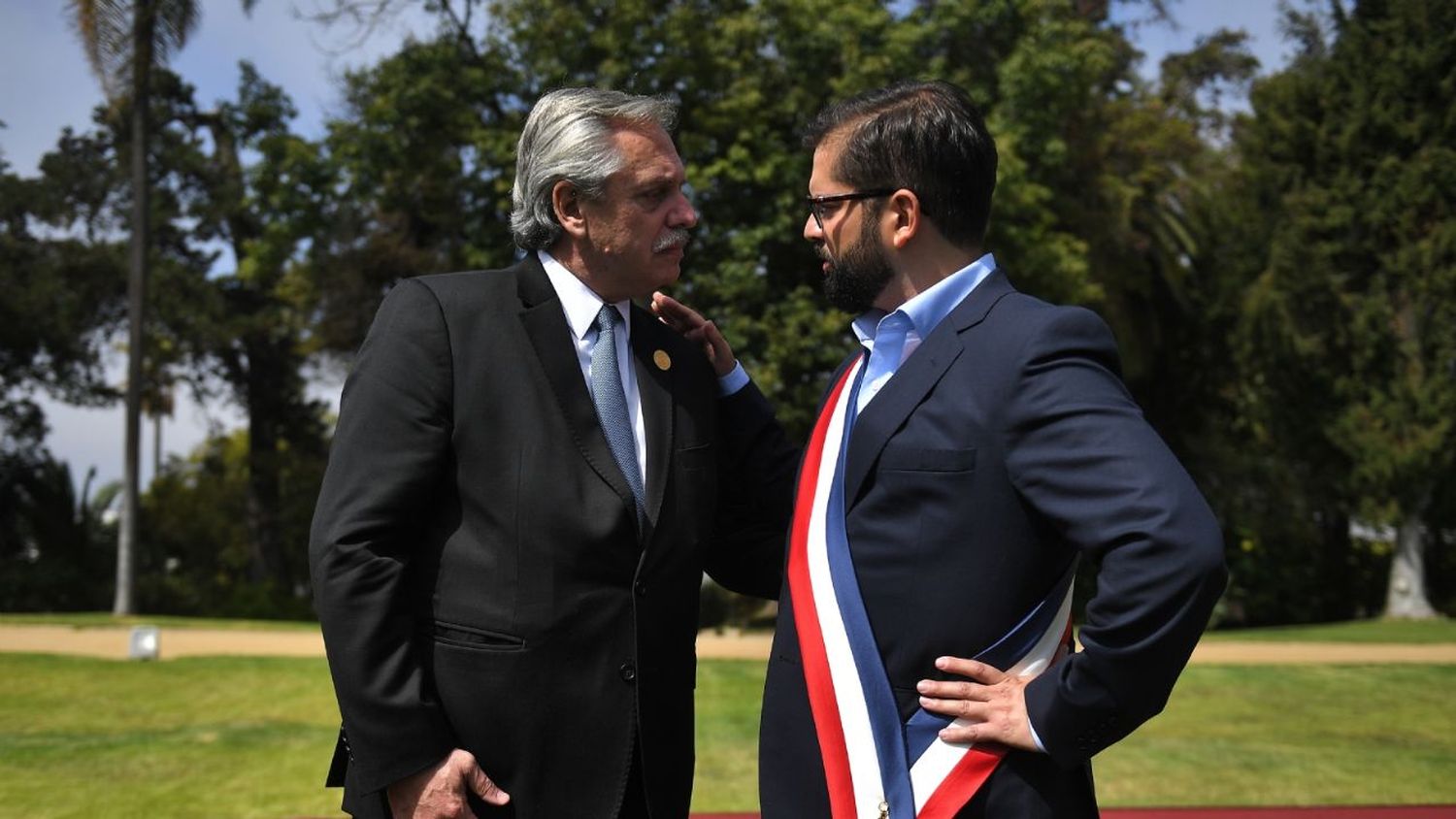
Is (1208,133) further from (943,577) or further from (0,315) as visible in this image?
(943,577)

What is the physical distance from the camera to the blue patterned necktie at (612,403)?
268cm

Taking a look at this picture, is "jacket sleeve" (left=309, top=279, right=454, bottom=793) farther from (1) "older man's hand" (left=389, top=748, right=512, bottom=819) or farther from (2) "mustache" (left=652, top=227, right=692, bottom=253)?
(2) "mustache" (left=652, top=227, right=692, bottom=253)

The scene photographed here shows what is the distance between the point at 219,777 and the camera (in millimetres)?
7168

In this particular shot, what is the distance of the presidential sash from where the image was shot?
7.19ft

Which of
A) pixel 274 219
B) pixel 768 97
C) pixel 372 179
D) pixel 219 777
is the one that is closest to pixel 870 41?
pixel 768 97

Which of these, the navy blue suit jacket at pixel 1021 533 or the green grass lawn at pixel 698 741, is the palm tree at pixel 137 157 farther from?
the navy blue suit jacket at pixel 1021 533

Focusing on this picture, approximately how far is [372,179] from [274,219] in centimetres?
248

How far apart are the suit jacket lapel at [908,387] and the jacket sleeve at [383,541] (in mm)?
771

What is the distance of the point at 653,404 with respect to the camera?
2807 millimetres

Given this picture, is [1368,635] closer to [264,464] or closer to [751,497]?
[751,497]

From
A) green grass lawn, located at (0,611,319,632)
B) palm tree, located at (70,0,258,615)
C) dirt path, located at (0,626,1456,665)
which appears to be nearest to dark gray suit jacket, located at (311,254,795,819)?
dirt path, located at (0,626,1456,665)

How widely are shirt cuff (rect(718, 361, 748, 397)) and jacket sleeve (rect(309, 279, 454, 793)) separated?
79cm

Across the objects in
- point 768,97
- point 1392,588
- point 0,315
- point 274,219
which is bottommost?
point 1392,588

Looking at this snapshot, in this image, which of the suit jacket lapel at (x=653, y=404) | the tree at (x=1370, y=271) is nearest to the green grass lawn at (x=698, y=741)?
the suit jacket lapel at (x=653, y=404)
